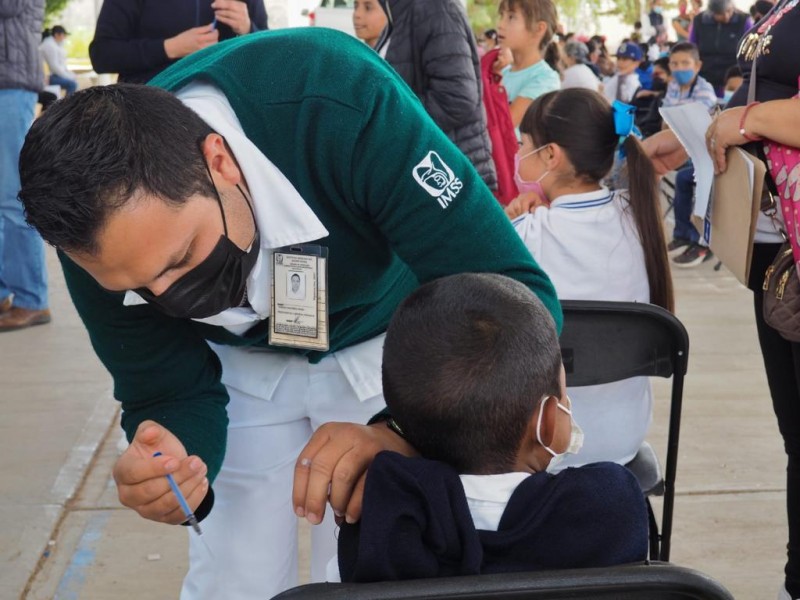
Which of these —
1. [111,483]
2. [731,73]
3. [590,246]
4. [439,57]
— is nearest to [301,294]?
[590,246]

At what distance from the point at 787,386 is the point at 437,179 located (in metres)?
1.34

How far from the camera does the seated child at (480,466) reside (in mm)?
1341

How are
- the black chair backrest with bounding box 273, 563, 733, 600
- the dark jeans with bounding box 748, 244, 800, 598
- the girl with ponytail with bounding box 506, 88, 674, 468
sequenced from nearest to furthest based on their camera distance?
the black chair backrest with bounding box 273, 563, 733, 600 < the dark jeans with bounding box 748, 244, 800, 598 < the girl with ponytail with bounding box 506, 88, 674, 468

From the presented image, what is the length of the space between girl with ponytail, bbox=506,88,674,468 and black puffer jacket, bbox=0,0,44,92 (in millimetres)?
2763

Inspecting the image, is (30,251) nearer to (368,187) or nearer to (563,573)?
(368,187)

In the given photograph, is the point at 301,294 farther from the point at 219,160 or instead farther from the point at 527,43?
the point at 527,43

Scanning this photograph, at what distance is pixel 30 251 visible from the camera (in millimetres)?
5250

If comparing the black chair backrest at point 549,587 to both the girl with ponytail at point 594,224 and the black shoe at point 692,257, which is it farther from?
the black shoe at point 692,257

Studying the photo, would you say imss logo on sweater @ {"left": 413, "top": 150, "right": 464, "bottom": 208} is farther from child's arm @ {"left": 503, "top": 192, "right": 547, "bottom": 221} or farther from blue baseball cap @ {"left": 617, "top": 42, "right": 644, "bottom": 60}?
blue baseball cap @ {"left": 617, "top": 42, "right": 644, "bottom": 60}

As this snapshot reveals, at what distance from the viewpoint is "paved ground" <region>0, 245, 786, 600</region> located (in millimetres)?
3098

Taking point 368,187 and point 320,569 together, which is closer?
point 368,187

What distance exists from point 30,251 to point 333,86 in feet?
13.1

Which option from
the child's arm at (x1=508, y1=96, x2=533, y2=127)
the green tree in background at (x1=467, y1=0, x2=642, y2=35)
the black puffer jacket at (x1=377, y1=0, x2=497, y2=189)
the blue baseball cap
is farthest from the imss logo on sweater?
the green tree in background at (x1=467, y1=0, x2=642, y2=35)

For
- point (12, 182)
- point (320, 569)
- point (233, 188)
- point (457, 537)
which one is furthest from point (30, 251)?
point (457, 537)
